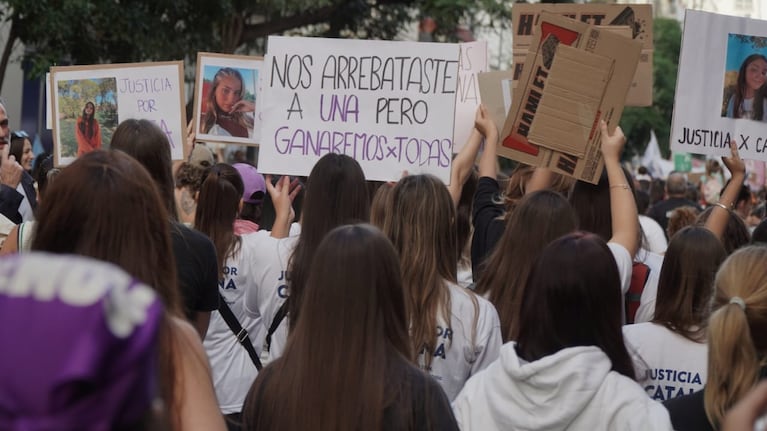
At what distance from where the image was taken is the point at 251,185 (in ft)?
21.1

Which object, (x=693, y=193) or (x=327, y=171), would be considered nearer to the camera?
(x=327, y=171)

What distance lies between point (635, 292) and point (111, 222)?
2886 mm

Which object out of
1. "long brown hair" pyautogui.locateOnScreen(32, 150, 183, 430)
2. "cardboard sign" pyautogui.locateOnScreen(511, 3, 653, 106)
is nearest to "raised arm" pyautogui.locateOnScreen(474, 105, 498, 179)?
"cardboard sign" pyautogui.locateOnScreen(511, 3, 653, 106)

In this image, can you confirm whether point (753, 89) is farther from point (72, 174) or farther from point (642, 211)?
point (72, 174)

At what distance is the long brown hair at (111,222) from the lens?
258 cm

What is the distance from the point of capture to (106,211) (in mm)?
2590

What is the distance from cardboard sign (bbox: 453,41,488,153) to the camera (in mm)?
8094

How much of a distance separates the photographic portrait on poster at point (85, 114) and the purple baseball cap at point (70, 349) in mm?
6408

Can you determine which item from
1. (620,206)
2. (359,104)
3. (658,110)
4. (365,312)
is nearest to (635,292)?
(620,206)

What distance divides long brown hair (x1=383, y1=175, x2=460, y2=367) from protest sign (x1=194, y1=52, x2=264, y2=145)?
3.75 m

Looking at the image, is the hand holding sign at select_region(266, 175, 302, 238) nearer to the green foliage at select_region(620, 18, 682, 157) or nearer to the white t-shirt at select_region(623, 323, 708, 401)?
the white t-shirt at select_region(623, 323, 708, 401)

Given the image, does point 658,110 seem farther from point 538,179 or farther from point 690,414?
point 690,414

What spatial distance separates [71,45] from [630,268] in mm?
15861

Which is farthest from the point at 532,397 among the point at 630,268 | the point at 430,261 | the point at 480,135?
the point at 480,135
